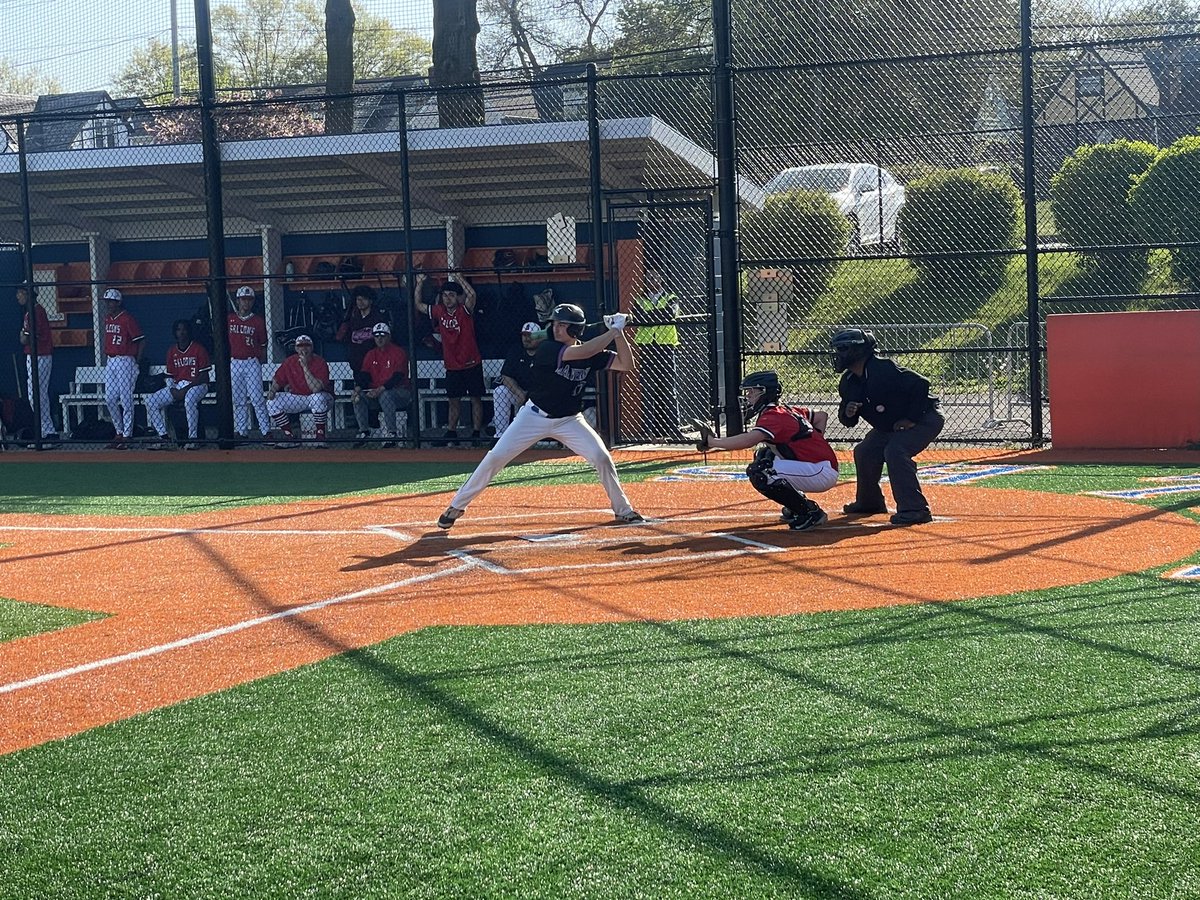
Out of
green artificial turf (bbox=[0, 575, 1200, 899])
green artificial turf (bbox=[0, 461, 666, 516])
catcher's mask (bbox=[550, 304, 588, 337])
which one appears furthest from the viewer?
green artificial turf (bbox=[0, 461, 666, 516])

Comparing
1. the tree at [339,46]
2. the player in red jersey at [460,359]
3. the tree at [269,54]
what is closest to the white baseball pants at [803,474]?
the player in red jersey at [460,359]

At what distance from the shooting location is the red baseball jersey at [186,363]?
59.4ft

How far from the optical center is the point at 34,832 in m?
4.08

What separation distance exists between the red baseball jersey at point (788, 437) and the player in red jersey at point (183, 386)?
10228 mm

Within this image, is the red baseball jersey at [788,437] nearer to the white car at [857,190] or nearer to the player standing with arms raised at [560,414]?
the player standing with arms raised at [560,414]

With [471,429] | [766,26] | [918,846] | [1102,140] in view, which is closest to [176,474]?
[471,429]

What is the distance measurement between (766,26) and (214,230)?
12.8 m

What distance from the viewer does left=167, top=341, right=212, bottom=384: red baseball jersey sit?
18.1 meters

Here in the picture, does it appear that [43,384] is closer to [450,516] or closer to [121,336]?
[121,336]

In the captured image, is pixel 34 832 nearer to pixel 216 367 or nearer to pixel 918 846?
pixel 918 846

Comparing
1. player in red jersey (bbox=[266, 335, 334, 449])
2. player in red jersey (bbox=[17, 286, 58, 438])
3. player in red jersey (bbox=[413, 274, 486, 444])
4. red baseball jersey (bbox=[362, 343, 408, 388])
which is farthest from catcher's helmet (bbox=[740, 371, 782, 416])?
player in red jersey (bbox=[17, 286, 58, 438])

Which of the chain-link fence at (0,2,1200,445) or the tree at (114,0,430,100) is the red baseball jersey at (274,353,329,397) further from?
the tree at (114,0,430,100)

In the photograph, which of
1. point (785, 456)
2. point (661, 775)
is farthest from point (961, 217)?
point (661, 775)

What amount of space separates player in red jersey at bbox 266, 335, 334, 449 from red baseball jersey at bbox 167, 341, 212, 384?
125cm
